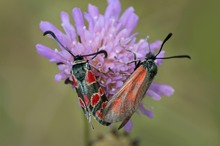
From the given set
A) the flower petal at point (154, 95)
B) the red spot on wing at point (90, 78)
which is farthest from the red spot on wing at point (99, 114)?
the flower petal at point (154, 95)

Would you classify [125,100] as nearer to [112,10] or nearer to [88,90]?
[88,90]

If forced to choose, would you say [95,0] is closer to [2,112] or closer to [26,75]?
[26,75]

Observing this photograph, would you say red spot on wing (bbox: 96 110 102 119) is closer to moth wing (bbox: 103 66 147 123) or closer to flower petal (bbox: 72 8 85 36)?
moth wing (bbox: 103 66 147 123)

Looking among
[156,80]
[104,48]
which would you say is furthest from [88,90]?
[156,80]

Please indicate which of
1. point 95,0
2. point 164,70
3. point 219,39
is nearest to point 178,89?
point 164,70

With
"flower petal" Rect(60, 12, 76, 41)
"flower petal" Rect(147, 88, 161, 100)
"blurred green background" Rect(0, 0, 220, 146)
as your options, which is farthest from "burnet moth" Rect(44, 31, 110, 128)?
"blurred green background" Rect(0, 0, 220, 146)
